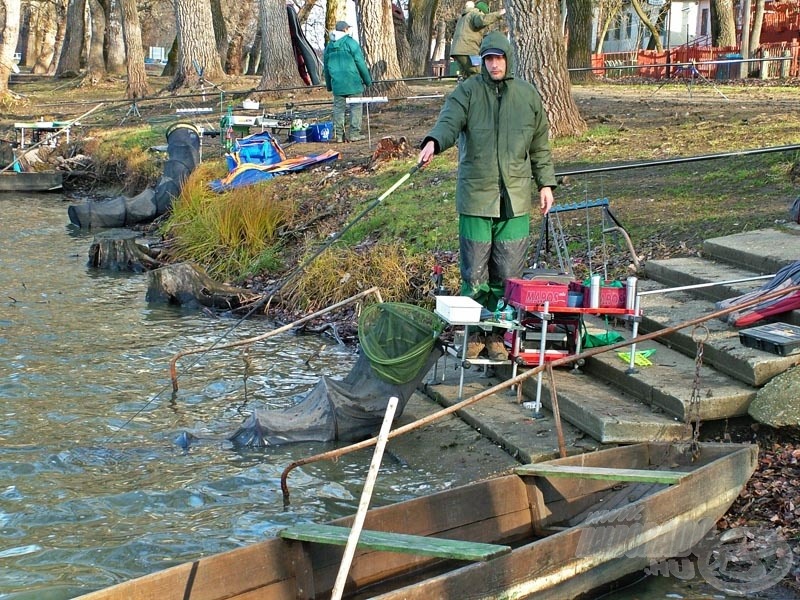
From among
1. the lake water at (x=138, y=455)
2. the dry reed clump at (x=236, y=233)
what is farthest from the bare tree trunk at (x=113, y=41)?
the lake water at (x=138, y=455)

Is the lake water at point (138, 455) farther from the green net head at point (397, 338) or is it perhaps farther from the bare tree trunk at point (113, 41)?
the bare tree trunk at point (113, 41)

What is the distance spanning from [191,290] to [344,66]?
6.50 metres

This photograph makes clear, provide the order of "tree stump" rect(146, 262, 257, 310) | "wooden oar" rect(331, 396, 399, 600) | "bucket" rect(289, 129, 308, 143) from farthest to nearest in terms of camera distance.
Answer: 1. "bucket" rect(289, 129, 308, 143)
2. "tree stump" rect(146, 262, 257, 310)
3. "wooden oar" rect(331, 396, 399, 600)

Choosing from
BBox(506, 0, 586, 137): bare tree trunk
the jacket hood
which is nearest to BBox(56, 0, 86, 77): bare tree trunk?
BBox(506, 0, 586, 137): bare tree trunk

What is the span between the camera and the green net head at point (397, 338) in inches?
304

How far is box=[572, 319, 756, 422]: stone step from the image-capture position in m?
6.91

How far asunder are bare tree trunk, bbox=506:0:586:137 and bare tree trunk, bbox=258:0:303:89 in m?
11.8

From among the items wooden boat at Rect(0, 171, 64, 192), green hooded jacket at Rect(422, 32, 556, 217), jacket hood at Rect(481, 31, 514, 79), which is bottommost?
wooden boat at Rect(0, 171, 64, 192)

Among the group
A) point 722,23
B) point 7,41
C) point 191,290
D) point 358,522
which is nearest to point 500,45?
point 358,522

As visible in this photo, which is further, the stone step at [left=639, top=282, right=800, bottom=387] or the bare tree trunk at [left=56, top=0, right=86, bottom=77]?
the bare tree trunk at [left=56, top=0, right=86, bottom=77]

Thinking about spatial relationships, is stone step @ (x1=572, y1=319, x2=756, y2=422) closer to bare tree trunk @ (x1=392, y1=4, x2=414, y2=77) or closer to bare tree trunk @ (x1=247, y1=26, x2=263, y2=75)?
bare tree trunk @ (x1=392, y1=4, x2=414, y2=77)

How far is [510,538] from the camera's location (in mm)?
6125

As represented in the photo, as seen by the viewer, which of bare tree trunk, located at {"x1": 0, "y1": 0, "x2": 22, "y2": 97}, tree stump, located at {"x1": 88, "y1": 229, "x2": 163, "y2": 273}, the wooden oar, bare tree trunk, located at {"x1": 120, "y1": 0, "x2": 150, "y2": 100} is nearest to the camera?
the wooden oar

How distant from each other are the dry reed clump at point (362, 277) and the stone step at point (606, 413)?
3.16 meters
